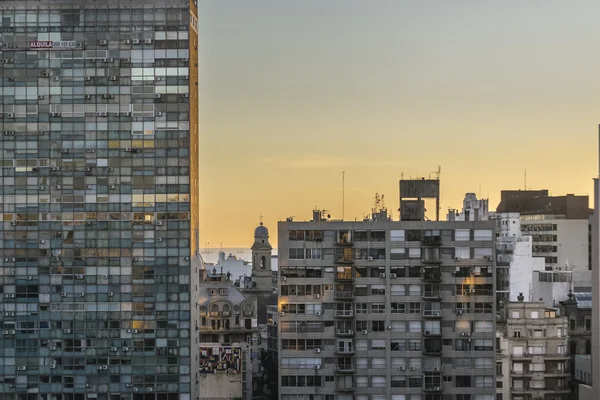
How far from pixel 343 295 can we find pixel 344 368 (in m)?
8.40

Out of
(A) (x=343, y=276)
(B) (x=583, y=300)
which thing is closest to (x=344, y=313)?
(A) (x=343, y=276)

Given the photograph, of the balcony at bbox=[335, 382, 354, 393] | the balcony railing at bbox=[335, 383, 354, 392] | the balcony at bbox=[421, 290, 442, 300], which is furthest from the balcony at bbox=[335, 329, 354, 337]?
the balcony at bbox=[421, 290, 442, 300]

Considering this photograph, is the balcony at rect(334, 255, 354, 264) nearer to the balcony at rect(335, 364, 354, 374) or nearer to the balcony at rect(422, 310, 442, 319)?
the balcony at rect(422, 310, 442, 319)

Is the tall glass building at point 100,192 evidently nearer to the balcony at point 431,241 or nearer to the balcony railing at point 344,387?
the balcony railing at point 344,387

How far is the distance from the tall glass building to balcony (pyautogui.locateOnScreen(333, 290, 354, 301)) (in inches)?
687

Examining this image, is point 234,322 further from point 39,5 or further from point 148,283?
point 39,5

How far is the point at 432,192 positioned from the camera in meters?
151

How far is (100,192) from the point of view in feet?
480

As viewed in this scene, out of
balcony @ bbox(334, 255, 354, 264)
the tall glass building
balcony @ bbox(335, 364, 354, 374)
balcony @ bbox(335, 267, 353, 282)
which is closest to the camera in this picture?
balcony @ bbox(335, 364, 354, 374)

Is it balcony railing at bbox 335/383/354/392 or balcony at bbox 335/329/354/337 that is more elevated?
balcony at bbox 335/329/354/337

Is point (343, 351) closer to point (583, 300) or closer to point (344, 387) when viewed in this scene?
point (344, 387)

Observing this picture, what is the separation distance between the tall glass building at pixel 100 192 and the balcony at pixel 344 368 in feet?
58.2

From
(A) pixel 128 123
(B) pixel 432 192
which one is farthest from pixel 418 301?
(A) pixel 128 123

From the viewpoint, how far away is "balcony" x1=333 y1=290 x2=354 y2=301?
14312 cm
